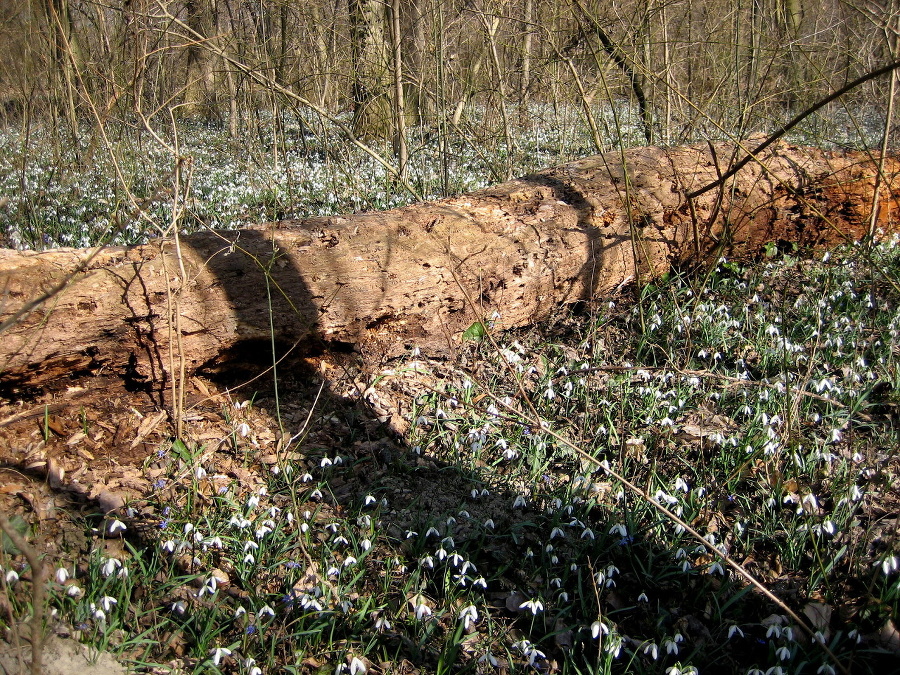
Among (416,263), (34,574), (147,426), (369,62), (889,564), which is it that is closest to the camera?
(34,574)

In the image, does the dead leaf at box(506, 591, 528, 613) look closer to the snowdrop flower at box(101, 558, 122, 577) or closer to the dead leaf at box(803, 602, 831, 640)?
the dead leaf at box(803, 602, 831, 640)

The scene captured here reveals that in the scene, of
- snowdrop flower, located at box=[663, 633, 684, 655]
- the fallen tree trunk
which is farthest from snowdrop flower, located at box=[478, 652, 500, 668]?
the fallen tree trunk

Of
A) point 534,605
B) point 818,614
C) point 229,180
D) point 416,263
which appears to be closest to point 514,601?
point 534,605

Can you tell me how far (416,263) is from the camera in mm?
3523

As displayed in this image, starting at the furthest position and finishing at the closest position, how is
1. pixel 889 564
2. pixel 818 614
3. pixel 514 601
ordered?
pixel 514 601, pixel 818 614, pixel 889 564

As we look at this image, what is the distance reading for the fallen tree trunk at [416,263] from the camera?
2859mm

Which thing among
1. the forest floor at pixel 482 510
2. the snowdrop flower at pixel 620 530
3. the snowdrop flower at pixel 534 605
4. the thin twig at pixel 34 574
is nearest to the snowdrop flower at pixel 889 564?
the forest floor at pixel 482 510

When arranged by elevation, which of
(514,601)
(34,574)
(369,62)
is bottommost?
(514,601)

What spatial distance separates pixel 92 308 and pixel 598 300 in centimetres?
299

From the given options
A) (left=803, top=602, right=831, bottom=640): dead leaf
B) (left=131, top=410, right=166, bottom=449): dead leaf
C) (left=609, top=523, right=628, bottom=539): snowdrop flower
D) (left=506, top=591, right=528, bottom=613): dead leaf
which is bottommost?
(left=506, top=591, right=528, bottom=613): dead leaf

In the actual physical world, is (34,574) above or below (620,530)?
above

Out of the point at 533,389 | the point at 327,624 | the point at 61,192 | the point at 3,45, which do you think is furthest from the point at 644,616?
the point at 3,45

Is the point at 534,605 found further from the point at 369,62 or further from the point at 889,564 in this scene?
the point at 369,62

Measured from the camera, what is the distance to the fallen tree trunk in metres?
2.86
